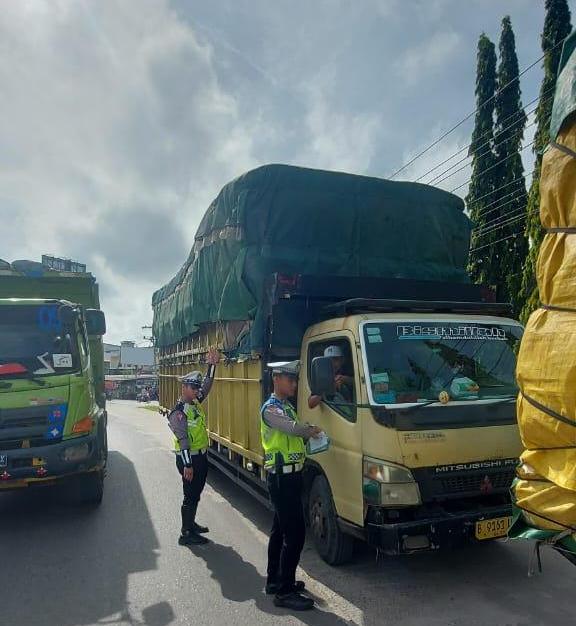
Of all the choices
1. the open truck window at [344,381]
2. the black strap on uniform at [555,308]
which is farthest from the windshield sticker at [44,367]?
the black strap on uniform at [555,308]

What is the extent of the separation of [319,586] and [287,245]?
3.27 m

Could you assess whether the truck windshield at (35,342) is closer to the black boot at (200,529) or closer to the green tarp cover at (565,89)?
the black boot at (200,529)

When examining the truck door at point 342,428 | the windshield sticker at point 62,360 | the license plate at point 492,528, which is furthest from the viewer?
the windshield sticker at point 62,360

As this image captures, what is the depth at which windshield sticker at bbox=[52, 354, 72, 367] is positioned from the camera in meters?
6.14

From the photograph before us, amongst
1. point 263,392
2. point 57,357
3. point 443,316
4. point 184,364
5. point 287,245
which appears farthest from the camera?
point 184,364

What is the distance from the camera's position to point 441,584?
414cm

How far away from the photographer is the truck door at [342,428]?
4133 millimetres

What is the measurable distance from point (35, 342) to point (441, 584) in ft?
16.2

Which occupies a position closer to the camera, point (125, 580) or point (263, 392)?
point (125, 580)

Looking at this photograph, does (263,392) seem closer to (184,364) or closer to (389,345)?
A: (389,345)

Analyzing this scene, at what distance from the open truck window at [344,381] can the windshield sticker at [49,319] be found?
3.42 metres

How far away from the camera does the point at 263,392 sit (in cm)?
527

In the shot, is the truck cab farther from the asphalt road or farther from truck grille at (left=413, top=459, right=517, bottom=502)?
the asphalt road

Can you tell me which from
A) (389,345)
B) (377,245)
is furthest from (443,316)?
(377,245)
